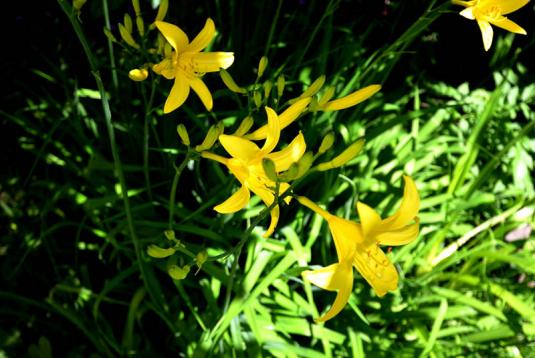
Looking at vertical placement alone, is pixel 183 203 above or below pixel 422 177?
above

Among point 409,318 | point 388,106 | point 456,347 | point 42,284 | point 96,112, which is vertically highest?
point 96,112

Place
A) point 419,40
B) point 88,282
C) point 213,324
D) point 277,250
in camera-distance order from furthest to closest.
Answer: point 419,40 → point 88,282 → point 277,250 → point 213,324

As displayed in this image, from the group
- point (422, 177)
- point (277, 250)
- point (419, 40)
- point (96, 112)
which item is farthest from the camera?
point (419, 40)

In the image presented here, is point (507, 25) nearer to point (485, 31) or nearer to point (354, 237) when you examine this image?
point (485, 31)

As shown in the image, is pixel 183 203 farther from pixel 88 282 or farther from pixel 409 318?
pixel 409 318

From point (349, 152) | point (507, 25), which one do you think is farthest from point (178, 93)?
point (507, 25)

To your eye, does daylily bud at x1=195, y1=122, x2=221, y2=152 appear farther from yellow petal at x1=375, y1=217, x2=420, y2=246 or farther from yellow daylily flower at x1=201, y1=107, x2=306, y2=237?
yellow petal at x1=375, y1=217, x2=420, y2=246

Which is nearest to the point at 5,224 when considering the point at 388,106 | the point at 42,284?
the point at 42,284
